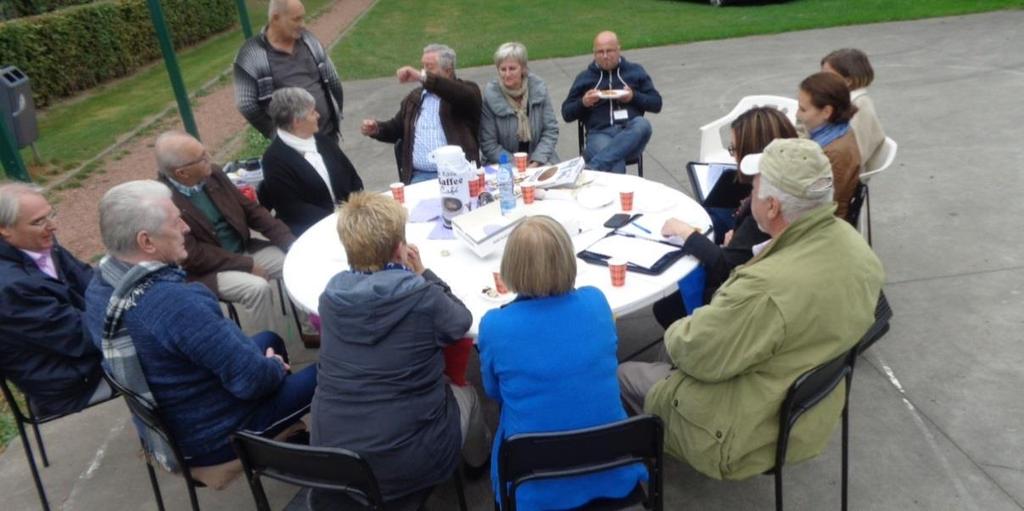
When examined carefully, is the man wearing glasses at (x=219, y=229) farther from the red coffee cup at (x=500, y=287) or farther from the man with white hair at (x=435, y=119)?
the red coffee cup at (x=500, y=287)

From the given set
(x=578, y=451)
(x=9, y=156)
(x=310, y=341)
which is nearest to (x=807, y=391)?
(x=578, y=451)

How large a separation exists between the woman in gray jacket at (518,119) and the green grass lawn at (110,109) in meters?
5.85

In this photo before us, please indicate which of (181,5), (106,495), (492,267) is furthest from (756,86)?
(181,5)

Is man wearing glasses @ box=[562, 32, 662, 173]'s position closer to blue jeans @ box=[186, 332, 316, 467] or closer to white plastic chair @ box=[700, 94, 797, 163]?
white plastic chair @ box=[700, 94, 797, 163]

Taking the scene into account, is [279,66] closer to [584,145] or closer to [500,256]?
[584,145]

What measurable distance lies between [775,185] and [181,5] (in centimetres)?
1732

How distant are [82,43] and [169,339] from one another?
12481 mm

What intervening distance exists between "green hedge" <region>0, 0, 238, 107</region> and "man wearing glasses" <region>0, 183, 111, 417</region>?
9.34m

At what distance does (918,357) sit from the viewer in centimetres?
370

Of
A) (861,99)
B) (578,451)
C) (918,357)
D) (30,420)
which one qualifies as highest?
(861,99)

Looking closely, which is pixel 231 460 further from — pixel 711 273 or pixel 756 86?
pixel 756 86

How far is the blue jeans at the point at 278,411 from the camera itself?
264 cm

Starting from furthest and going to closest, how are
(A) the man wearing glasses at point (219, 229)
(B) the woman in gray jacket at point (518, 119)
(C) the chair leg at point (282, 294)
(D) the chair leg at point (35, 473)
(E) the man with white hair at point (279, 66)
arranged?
(E) the man with white hair at point (279, 66) < (B) the woman in gray jacket at point (518, 119) < (C) the chair leg at point (282, 294) < (A) the man wearing glasses at point (219, 229) < (D) the chair leg at point (35, 473)

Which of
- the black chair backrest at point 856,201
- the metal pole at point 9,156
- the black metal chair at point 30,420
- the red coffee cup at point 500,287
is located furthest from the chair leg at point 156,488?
the metal pole at point 9,156
